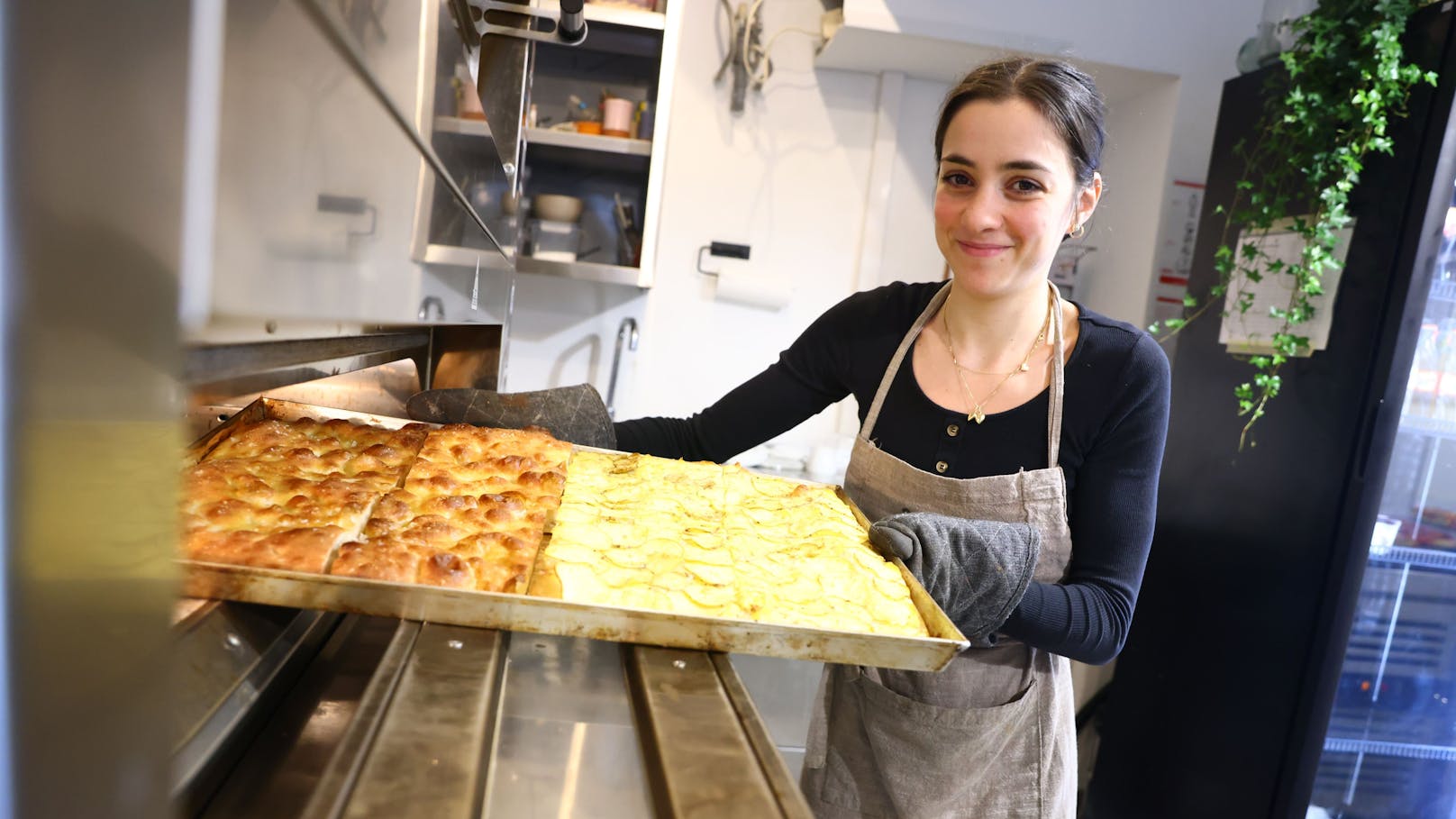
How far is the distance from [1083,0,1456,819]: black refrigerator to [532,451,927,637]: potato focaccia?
1.67 m

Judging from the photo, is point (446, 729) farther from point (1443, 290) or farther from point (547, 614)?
point (1443, 290)

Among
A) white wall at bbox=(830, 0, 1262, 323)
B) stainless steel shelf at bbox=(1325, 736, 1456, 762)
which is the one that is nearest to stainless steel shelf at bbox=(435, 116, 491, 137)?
white wall at bbox=(830, 0, 1262, 323)

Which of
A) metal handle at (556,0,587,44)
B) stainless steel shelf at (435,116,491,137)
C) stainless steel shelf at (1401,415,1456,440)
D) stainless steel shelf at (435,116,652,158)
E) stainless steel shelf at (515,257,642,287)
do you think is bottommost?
stainless steel shelf at (1401,415,1456,440)

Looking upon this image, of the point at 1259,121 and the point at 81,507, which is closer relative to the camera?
the point at 81,507

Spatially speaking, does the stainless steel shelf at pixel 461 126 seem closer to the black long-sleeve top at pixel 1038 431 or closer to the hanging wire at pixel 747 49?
the black long-sleeve top at pixel 1038 431

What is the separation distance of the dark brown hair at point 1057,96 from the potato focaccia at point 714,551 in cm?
77

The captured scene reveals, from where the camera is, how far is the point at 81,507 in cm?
21

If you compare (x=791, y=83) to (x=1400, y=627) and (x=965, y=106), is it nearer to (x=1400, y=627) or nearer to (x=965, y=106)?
(x=965, y=106)

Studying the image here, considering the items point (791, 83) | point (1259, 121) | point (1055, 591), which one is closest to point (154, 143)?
point (1055, 591)

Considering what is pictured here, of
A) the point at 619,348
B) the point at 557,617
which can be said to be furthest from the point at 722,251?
the point at 557,617

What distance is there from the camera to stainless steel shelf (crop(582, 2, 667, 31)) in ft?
10.5

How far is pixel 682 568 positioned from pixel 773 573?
0.14 meters

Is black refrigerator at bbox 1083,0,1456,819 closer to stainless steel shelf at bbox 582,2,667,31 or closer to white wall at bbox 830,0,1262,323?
white wall at bbox 830,0,1262,323

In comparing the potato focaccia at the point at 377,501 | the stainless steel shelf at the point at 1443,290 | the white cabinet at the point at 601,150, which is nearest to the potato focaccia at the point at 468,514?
the potato focaccia at the point at 377,501
